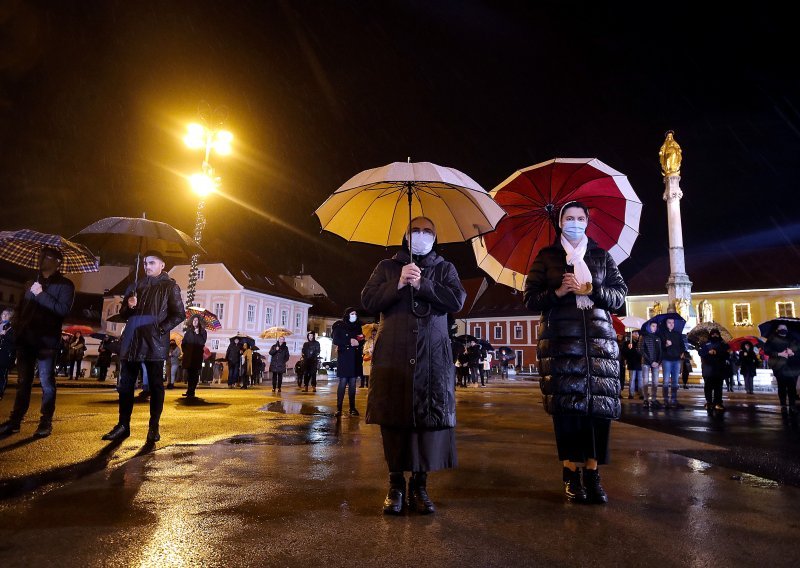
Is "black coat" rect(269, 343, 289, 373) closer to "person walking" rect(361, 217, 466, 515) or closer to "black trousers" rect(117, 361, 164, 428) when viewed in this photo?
"black trousers" rect(117, 361, 164, 428)

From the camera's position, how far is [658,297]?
201 ft

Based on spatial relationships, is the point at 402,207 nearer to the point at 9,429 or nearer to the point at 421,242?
the point at 421,242

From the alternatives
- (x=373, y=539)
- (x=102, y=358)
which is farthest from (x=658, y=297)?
(x=373, y=539)

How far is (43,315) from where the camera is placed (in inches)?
249

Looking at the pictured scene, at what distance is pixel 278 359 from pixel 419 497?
17.4 m

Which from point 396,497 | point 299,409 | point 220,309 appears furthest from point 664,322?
point 220,309

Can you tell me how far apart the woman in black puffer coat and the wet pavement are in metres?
0.37

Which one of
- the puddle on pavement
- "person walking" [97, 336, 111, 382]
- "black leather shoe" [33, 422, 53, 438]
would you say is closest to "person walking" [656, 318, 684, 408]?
the puddle on pavement

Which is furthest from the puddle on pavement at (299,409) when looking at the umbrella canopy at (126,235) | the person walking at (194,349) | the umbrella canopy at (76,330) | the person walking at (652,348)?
the umbrella canopy at (76,330)

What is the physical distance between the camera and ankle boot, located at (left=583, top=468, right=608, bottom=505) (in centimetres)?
372

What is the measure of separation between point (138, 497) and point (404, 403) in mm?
1979

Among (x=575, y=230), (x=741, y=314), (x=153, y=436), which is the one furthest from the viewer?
(x=741, y=314)

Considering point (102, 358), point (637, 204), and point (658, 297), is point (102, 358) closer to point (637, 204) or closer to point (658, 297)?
point (637, 204)

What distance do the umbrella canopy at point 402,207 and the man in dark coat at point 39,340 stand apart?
3.94 metres
